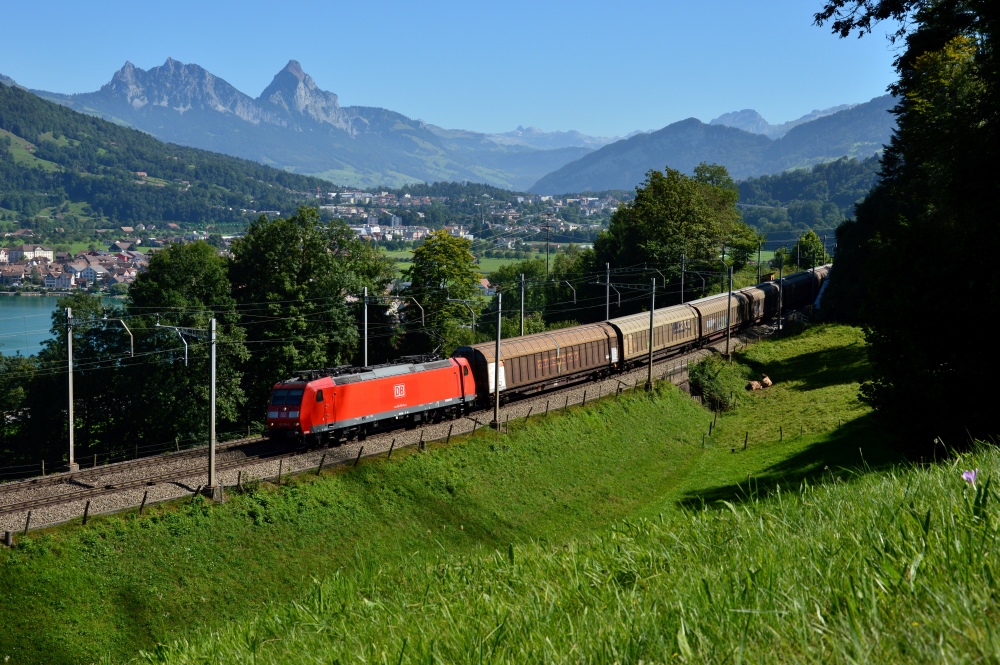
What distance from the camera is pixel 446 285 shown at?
60.6 metres

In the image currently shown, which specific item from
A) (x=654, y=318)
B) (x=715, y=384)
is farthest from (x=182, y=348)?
(x=715, y=384)

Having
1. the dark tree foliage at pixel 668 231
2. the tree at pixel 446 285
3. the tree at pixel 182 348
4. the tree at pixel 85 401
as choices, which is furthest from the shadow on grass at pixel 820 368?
the tree at pixel 85 401

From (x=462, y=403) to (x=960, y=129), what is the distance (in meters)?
23.5

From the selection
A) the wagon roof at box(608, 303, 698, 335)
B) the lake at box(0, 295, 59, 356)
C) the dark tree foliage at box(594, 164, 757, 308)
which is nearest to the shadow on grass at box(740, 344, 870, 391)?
the wagon roof at box(608, 303, 698, 335)

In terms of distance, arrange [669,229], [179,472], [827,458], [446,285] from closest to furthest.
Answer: [179,472]
[827,458]
[446,285]
[669,229]

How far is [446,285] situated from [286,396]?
27.8 m

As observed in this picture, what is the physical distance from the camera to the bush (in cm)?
4894

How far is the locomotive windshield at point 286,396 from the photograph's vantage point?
33250 millimetres

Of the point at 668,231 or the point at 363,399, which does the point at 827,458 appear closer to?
the point at 363,399

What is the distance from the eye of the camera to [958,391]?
24875 mm

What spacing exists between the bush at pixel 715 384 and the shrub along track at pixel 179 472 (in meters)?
9.53

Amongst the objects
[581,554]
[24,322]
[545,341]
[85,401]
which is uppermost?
[581,554]

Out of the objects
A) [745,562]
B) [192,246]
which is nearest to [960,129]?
[745,562]

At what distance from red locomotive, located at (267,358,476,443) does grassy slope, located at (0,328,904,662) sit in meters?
2.90
